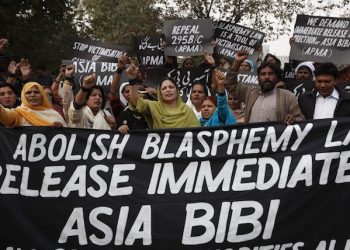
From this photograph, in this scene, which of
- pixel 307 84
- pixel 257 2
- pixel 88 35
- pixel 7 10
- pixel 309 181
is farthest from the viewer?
pixel 88 35

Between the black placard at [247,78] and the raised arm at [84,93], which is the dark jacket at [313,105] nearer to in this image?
the raised arm at [84,93]

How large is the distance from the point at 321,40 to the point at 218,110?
4004 millimetres

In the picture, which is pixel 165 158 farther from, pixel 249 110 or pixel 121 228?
pixel 249 110

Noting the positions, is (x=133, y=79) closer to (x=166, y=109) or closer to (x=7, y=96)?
(x=166, y=109)

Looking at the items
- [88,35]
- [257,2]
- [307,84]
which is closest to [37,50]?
[88,35]

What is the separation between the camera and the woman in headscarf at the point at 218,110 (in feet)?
17.2

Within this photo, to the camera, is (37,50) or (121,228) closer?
(121,228)

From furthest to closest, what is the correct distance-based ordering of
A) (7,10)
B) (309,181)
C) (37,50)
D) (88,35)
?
(88,35) < (37,50) < (7,10) < (309,181)

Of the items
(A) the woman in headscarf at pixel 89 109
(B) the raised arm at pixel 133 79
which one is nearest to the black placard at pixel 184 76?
(A) the woman in headscarf at pixel 89 109

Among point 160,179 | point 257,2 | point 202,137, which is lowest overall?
point 160,179

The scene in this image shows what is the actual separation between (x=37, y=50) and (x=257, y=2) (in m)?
8.79

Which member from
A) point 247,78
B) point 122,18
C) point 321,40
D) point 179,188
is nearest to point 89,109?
point 179,188

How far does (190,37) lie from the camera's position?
910 cm

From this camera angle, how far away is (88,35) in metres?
27.0
